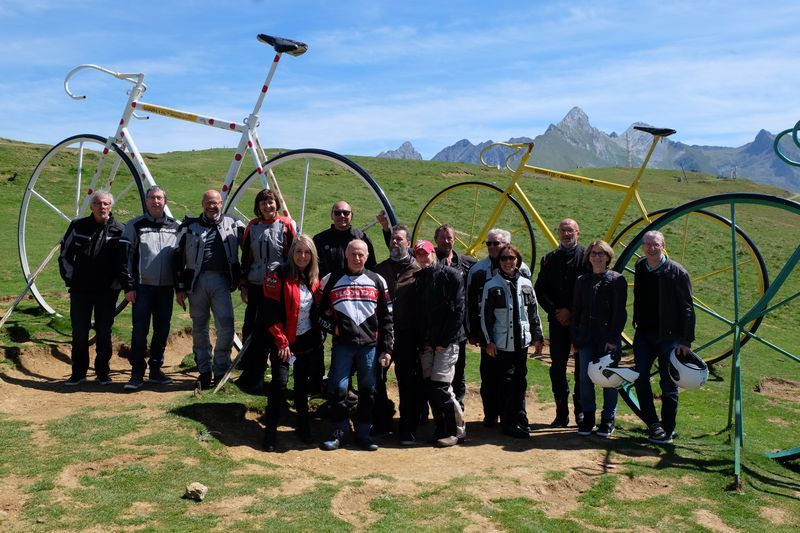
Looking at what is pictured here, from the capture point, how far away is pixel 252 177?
874cm

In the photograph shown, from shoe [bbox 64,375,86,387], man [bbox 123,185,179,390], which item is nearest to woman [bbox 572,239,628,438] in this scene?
man [bbox 123,185,179,390]

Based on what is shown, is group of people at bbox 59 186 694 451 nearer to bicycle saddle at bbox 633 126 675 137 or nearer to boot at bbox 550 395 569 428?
boot at bbox 550 395 569 428

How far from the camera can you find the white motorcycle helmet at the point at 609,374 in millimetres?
6711

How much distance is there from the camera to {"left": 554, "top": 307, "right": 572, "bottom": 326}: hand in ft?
24.0

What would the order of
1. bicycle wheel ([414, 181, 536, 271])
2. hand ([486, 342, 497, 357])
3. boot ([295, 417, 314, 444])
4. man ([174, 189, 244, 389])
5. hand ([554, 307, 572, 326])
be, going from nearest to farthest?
boot ([295, 417, 314, 444]) → hand ([486, 342, 497, 357]) → hand ([554, 307, 572, 326]) → man ([174, 189, 244, 389]) → bicycle wheel ([414, 181, 536, 271])

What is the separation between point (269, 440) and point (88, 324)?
2990mm

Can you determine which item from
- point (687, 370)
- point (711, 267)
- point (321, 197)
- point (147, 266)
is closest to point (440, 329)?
point (687, 370)

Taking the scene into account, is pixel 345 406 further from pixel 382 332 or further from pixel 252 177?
pixel 252 177

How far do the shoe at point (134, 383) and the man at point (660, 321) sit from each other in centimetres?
533

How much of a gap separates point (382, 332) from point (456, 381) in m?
1.30

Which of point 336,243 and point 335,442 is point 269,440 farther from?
point 336,243

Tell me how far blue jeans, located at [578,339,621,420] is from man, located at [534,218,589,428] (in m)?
0.24

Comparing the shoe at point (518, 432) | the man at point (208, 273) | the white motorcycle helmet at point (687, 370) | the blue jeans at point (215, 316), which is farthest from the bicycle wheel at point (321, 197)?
the white motorcycle helmet at point (687, 370)

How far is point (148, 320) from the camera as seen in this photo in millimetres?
7871
